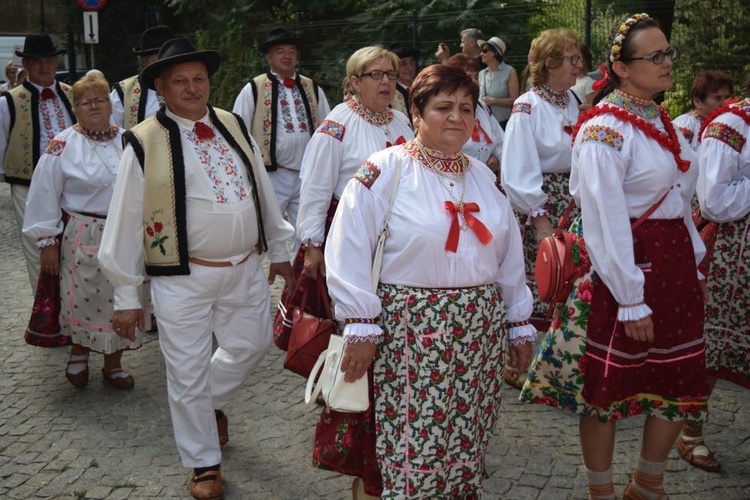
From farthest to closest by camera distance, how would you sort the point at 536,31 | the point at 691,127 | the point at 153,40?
the point at 536,31 < the point at 153,40 < the point at 691,127

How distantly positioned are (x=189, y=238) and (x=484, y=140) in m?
3.23

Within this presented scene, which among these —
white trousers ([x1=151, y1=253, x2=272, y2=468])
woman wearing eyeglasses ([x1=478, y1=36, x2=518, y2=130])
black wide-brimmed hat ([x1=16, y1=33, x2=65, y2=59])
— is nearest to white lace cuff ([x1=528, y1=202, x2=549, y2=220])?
white trousers ([x1=151, y1=253, x2=272, y2=468])

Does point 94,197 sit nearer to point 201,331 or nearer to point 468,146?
point 201,331

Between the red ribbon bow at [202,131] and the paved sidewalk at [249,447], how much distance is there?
1796 mm

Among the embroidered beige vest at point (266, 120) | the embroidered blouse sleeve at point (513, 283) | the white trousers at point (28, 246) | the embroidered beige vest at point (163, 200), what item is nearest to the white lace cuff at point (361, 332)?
the embroidered blouse sleeve at point (513, 283)

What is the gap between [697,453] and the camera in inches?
193

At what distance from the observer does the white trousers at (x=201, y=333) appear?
4.63m

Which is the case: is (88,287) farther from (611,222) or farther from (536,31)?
(536,31)

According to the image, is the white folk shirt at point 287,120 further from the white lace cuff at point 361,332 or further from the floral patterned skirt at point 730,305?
the white lace cuff at point 361,332

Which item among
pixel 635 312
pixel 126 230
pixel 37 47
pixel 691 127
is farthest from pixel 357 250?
pixel 37 47

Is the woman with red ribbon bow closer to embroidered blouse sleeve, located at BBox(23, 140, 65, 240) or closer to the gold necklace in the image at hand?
the gold necklace

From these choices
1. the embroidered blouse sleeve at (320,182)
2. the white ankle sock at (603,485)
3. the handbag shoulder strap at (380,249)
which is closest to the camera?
the handbag shoulder strap at (380,249)

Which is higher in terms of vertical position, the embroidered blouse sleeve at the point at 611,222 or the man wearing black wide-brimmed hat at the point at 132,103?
the man wearing black wide-brimmed hat at the point at 132,103

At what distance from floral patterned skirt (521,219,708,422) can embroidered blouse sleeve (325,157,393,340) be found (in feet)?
3.51
